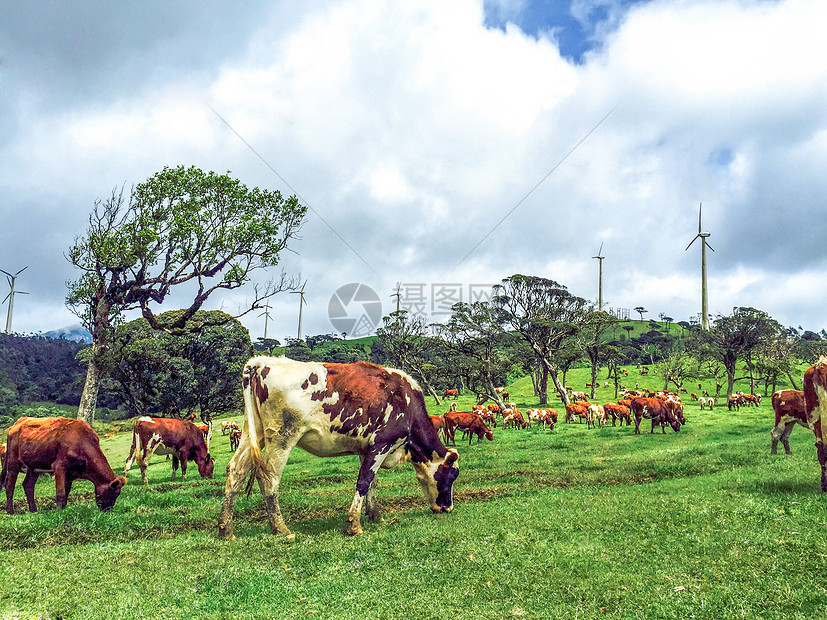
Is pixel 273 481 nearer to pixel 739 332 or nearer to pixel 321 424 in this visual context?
pixel 321 424

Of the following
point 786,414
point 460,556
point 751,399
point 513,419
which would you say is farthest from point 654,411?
point 751,399

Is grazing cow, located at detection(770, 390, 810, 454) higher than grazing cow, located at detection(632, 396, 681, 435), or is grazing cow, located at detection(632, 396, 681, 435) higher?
grazing cow, located at detection(770, 390, 810, 454)

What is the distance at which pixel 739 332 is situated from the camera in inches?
1896

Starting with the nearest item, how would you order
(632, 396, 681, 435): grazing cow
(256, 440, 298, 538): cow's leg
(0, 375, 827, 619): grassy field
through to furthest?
(0, 375, 827, 619): grassy field < (256, 440, 298, 538): cow's leg < (632, 396, 681, 435): grazing cow

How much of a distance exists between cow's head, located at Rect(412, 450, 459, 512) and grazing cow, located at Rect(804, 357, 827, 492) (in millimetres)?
7648

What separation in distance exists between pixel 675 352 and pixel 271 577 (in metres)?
73.6

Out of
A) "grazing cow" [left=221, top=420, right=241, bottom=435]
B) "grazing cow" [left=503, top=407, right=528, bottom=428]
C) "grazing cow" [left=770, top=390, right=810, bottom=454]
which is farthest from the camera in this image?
"grazing cow" [left=221, top=420, right=241, bottom=435]

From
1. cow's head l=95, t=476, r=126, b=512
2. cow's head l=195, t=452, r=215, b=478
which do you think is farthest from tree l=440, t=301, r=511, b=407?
cow's head l=95, t=476, r=126, b=512

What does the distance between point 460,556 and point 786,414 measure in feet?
49.7

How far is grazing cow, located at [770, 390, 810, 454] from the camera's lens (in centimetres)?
1664

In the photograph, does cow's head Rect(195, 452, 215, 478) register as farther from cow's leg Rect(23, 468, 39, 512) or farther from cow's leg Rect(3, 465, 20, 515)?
cow's leg Rect(3, 465, 20, 515)

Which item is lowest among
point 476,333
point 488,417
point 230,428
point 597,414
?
point 230,428

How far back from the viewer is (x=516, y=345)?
170 feet

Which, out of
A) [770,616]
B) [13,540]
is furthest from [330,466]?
[770,616]
